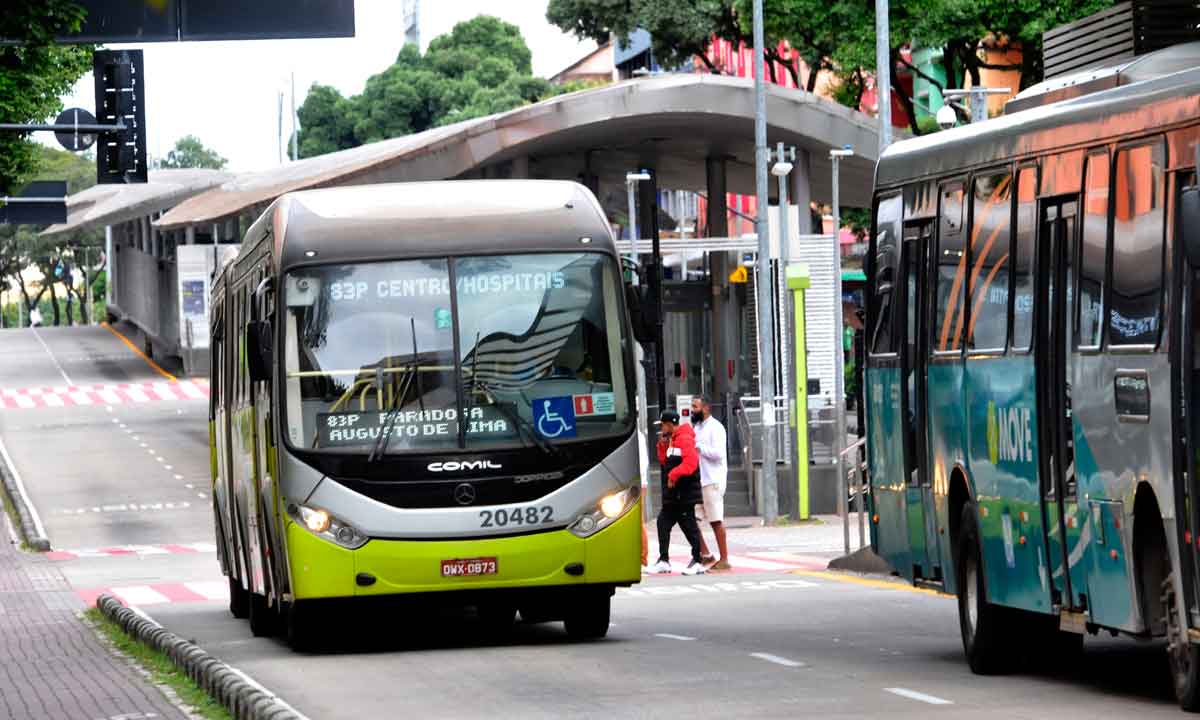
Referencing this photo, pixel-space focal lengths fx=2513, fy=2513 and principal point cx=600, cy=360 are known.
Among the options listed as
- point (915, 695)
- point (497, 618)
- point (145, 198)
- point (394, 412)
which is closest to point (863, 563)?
point (497, 618)

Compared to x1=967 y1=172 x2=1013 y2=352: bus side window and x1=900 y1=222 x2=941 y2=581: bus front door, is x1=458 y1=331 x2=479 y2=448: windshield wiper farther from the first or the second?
x1=967 y1=172 x2=1013 y2=352: bus side window

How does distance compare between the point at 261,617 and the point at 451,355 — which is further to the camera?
the point at 261,617

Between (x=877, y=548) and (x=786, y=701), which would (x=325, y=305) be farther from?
(x=786, y=701)

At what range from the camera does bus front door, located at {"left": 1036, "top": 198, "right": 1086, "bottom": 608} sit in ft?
42.0

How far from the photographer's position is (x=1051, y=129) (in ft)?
43.7

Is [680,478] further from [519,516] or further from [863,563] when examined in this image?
[519,516]

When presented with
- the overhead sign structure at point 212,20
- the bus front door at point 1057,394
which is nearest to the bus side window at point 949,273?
the bus front door at point 1057,394

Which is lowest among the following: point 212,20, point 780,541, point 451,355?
point 780,541

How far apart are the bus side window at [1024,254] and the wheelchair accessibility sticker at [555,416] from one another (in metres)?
3.99

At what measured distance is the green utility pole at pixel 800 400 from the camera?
38.4m

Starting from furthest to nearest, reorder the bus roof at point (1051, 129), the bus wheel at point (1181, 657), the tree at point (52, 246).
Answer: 1. the tree at point (52, 246)
2. the bus roof at point (1051, 129)
3. the bus wheel at point (1181, 657)

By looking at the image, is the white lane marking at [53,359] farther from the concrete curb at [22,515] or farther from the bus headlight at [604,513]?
the bus headlight at [604,513]

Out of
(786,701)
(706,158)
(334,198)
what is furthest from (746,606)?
(706,158)

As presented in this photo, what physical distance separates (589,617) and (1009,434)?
4858 millimetres
